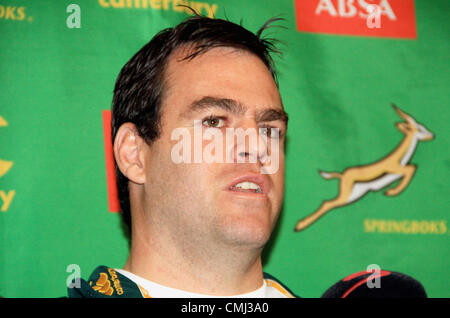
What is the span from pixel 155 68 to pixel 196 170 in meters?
0.33

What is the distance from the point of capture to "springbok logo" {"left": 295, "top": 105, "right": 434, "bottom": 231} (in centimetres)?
186

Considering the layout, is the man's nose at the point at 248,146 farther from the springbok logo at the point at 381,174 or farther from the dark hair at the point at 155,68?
the springbok logo at the point at 381,174

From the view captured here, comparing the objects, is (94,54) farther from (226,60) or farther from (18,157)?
(226,60)

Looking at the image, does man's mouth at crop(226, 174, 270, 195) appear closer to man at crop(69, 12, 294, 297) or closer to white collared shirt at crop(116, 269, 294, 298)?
man at crop(69, 12, 294, 297)

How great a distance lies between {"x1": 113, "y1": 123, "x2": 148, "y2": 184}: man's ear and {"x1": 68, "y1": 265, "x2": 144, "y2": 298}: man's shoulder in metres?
0.24

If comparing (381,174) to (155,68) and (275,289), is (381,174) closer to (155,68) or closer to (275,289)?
(275,289)

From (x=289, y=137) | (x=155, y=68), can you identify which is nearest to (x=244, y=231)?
(x=155, y=68)

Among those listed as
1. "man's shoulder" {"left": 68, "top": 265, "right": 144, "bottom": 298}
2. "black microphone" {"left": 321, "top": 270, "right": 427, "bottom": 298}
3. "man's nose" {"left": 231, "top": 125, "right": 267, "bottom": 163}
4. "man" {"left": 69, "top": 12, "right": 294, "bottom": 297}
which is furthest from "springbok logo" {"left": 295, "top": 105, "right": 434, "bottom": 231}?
"man's shoulder" {"left": 68, "top": 265, "right": 144, "bottom": 298}

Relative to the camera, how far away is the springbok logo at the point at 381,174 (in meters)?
1.86

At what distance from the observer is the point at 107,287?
1.36m

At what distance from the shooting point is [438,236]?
1.88 meters

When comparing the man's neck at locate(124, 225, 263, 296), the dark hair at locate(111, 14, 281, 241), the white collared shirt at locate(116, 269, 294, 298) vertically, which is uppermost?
the dark hair at locate(111, 14, 281, 241)

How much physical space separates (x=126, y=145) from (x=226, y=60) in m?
0.33
